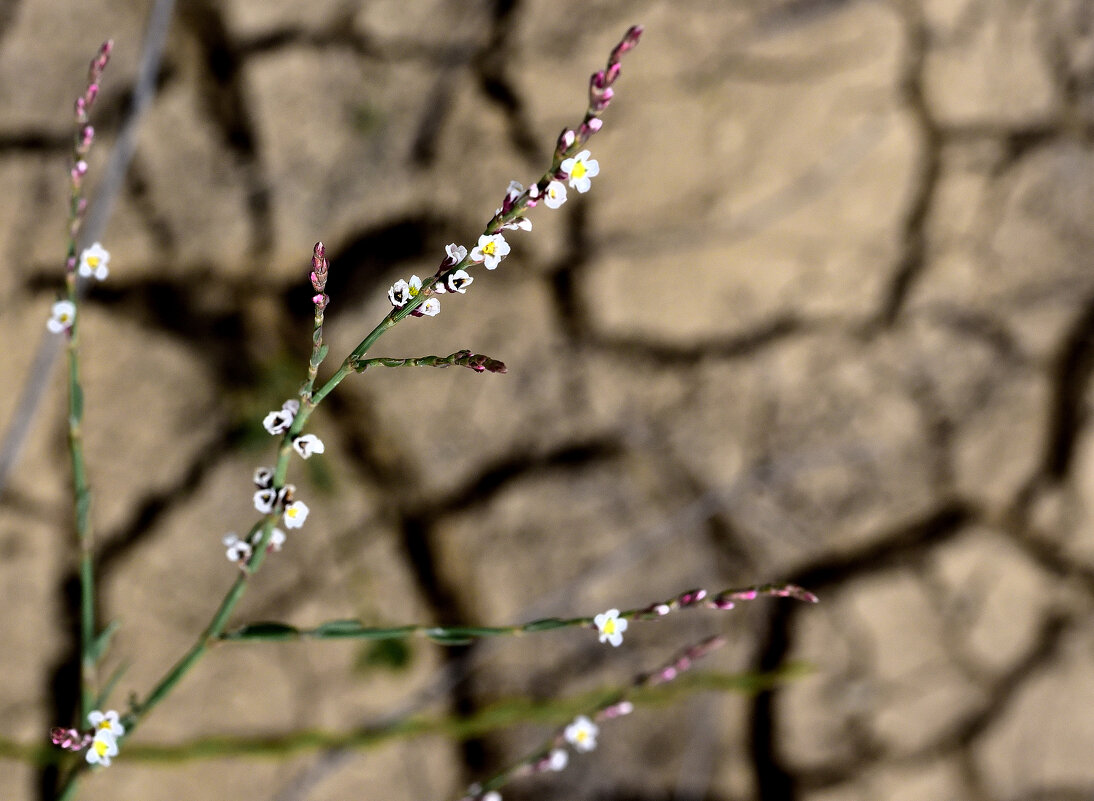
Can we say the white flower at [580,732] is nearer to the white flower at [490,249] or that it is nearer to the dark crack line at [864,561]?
the white flower at [490,249]

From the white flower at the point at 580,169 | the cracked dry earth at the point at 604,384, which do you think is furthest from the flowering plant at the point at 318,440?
the cracked dry earth at the point at 604,384

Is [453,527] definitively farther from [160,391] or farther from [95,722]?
[95,722]

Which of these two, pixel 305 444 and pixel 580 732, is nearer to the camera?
pixel 305 444

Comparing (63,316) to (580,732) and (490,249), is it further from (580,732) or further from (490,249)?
(580,732)

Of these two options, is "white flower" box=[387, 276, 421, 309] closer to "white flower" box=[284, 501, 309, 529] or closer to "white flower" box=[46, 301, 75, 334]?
"white flower" box=[284, 501, 309, 529]

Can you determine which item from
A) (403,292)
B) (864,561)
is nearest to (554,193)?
(403,292)
